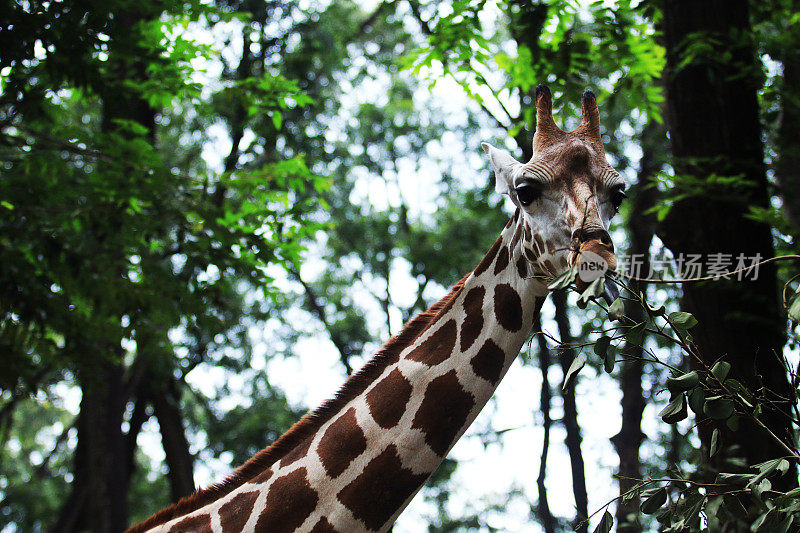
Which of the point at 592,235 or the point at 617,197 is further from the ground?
the point at 617,197

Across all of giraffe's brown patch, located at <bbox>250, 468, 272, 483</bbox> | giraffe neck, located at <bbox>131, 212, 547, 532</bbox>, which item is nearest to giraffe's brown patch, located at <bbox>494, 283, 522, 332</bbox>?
giraffe neck, located at <bbox>131, 212, 547, 532</bbox>

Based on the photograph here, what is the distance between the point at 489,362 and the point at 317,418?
34.3 inches

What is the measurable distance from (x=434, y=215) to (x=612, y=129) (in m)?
5.13

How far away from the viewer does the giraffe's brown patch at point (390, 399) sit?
10.4 ft

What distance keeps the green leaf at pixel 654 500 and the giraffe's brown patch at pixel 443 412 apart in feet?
2.66

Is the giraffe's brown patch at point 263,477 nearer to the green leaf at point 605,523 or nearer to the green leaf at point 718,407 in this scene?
the green leaf at point 605,523

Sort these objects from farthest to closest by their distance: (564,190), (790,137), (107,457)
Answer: (107,457), (790,137), (564,190)

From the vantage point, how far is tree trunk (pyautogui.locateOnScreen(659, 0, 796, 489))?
4.66 meters

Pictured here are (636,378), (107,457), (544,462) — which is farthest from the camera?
(107,457)

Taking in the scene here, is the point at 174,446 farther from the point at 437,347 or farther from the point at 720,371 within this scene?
the point at 720,371

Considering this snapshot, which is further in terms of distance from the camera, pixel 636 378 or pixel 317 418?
pixel 636 378

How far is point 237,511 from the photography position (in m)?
3.27

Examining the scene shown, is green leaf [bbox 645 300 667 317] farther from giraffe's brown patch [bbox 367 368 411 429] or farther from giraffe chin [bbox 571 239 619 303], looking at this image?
giraffe's brown patch [bbox 367 368 411 429]

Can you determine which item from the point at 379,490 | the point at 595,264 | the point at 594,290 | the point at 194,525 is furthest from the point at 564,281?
the point at 194,525
